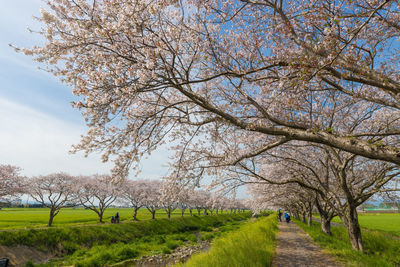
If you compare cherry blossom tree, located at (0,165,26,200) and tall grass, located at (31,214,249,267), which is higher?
cherry blossom tree, located at (0,165,26,200)

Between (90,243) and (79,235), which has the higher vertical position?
(79,235)

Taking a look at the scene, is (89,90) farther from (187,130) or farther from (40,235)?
(40,235)

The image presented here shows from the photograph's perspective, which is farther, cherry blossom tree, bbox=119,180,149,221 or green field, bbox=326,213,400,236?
cherry blossom tree, bbox=119,180,149,221

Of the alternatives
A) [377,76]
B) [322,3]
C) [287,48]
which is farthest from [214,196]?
[322,3]

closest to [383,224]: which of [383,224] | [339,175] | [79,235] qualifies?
[383,224]

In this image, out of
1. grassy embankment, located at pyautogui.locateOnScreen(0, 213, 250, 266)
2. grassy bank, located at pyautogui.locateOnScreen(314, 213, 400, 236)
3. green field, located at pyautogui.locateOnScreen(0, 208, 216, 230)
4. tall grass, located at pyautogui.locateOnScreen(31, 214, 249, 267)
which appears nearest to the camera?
tall grass, located at pyautogui.locateOnScreen(31, 214, 249, 267)

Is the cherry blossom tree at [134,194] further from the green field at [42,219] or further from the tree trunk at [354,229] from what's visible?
the tree trunk at [354,229]

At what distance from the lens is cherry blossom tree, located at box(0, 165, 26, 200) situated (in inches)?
902

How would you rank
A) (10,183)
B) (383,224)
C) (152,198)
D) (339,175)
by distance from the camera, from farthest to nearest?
(383,224) → (152,198) → (10,183) → (339,175)

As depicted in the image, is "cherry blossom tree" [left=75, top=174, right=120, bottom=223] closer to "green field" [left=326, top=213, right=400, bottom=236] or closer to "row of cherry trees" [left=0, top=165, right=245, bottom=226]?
"row of cherry trees" [left=0, top=165, right=245, bottom=226]

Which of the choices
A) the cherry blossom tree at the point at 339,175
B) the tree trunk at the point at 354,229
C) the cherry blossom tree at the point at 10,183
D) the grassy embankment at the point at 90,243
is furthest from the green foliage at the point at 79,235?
the tree trunk at the point at 354,229

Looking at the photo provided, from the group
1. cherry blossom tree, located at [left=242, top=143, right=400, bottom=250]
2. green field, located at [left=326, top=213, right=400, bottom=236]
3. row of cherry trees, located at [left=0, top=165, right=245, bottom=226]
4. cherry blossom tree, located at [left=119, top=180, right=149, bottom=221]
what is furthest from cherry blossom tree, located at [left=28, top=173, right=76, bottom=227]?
green field, located at [left=326, top=213, right=400, bottom=236]

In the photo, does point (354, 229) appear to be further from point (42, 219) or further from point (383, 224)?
point (383, 224)

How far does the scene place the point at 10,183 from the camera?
941 inches
